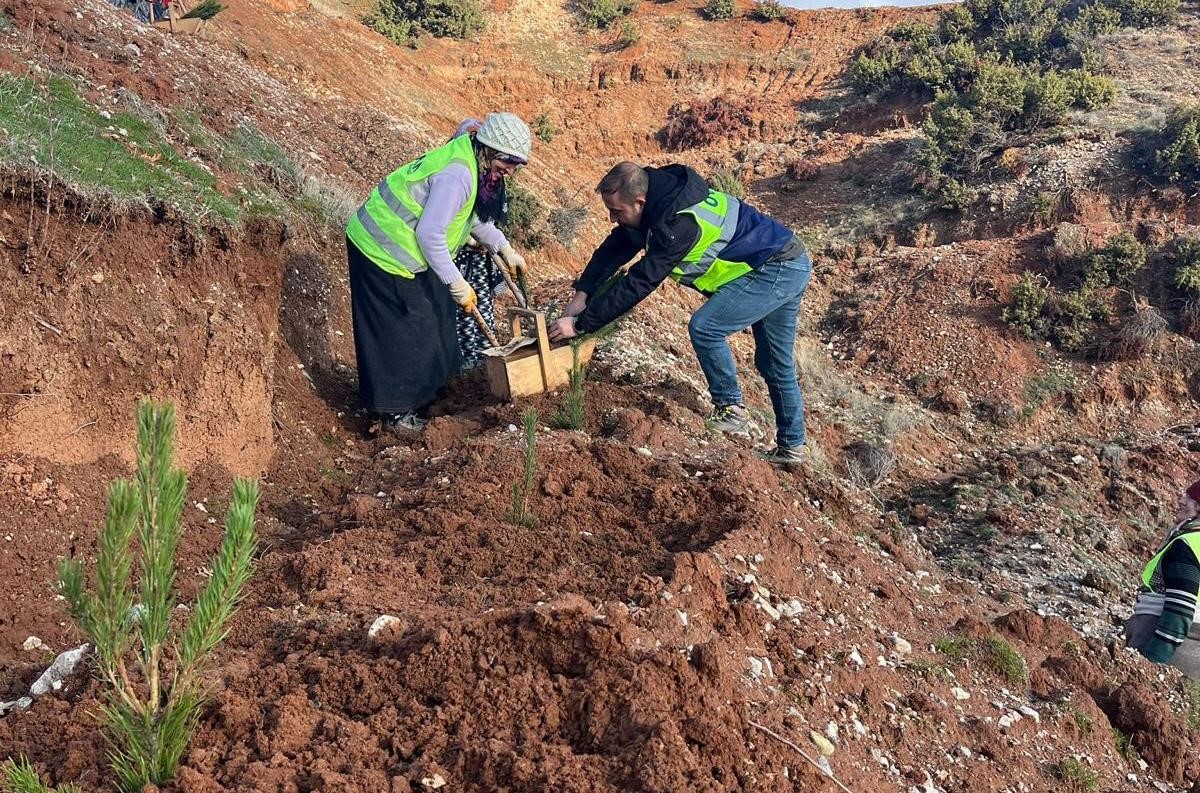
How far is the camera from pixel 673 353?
7.15 metres

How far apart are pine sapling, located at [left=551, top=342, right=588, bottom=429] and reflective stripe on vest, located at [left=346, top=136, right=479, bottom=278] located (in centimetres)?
101

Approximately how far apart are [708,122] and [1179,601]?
14.7m

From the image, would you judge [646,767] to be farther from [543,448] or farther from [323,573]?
[543,448]

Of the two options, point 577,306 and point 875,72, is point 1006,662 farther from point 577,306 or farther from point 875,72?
point 875,72

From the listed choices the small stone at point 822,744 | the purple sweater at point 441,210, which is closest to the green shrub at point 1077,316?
the purple sweater at point 441,210

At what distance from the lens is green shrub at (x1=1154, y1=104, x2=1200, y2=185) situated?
35.3ft

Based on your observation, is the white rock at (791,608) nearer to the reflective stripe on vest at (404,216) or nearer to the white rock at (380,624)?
the white rock at (380,624)

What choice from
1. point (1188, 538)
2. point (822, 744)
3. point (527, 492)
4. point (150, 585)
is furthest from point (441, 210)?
point (1188, 538)

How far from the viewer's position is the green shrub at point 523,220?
983 cm

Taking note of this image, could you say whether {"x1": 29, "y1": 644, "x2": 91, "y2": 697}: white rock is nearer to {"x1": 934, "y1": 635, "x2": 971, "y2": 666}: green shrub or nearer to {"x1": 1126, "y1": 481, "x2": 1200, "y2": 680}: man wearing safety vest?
{"x1": 934, "y1": 635, "x2": 971, "y2": 666}: green shrub

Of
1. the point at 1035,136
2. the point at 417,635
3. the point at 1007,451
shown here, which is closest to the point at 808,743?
the point at 417,635

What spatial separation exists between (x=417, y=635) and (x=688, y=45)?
19170mm

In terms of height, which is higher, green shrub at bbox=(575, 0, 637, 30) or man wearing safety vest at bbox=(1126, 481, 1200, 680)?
green shrub at bbox=(575, 0, 637, 30)

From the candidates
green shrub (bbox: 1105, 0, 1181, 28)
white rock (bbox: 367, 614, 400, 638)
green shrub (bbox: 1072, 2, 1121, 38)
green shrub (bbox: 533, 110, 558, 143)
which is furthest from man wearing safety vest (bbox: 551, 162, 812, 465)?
green shrub (bbox: 1105, 0, 1181, 28)
